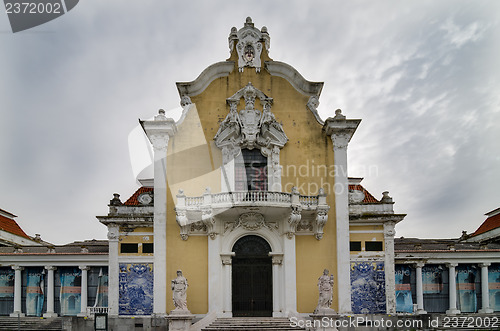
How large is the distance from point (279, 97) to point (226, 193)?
5.83 meters

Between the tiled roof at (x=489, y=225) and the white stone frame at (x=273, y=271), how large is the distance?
19.2 m

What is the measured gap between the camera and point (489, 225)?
36375 mm

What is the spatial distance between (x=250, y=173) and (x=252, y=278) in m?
4.91

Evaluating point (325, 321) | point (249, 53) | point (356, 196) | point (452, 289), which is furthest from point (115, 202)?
point (452, 289)

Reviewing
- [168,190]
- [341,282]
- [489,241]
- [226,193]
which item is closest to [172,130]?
[168,190]

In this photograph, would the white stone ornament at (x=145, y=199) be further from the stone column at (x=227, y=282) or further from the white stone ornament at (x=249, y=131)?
the stone column at (x=227, y=282)

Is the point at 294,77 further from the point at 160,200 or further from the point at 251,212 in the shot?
the point at 160,200

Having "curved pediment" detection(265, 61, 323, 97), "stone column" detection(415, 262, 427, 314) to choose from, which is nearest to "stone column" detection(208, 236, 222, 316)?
"curved pediment" detection(265, 61, 323, 97)

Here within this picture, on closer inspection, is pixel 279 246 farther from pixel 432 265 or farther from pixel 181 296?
pixel 432 265

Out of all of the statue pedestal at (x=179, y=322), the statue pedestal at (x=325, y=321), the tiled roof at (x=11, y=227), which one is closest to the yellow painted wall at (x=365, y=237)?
the statue pedestal at (x=325, y=321)

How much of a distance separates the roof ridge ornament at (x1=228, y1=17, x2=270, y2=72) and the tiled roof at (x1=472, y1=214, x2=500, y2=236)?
70.3 ft

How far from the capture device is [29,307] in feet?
93.0

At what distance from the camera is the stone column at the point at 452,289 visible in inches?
1101

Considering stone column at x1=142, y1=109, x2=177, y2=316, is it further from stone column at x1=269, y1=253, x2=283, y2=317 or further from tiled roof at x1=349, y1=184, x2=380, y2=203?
tiled roof at x1=349, y1=184, x2=380, y2=203
